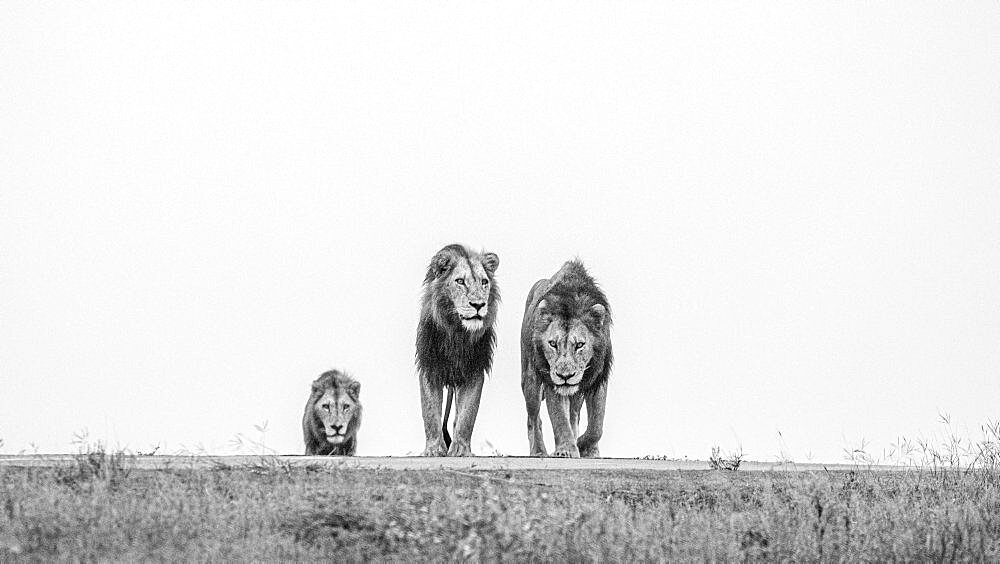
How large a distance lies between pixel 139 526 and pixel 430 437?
897 cm

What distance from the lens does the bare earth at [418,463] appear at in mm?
11914

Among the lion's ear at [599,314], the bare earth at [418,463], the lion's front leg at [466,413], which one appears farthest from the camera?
the lion's ear at [599,314]

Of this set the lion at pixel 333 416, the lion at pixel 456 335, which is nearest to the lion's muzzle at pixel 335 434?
the lion at pixel 333 416

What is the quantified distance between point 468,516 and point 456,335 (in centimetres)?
866

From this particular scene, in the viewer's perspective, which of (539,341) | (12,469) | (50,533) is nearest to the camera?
(50,533)

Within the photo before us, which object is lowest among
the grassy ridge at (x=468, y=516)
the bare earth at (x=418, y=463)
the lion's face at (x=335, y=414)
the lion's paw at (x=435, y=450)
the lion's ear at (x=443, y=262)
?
the grassy ridge at (x=468, y=516)

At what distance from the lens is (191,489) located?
33.3ft

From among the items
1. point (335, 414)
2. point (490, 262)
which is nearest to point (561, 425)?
point (490, 262)

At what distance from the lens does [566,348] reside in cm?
1861

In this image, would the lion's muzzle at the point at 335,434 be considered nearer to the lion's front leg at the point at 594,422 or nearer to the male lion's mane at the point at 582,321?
the male lion's mane at the point at 582,321

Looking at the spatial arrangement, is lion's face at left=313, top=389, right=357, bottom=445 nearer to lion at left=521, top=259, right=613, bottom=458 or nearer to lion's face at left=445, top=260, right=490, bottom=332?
lion's face at left=445, top=260, right=490, bottom=332

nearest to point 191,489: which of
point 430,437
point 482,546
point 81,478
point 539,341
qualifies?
point 81,478

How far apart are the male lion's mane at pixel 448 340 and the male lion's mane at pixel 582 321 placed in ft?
2.30

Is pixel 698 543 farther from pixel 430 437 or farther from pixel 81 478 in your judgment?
pixel 430 437
